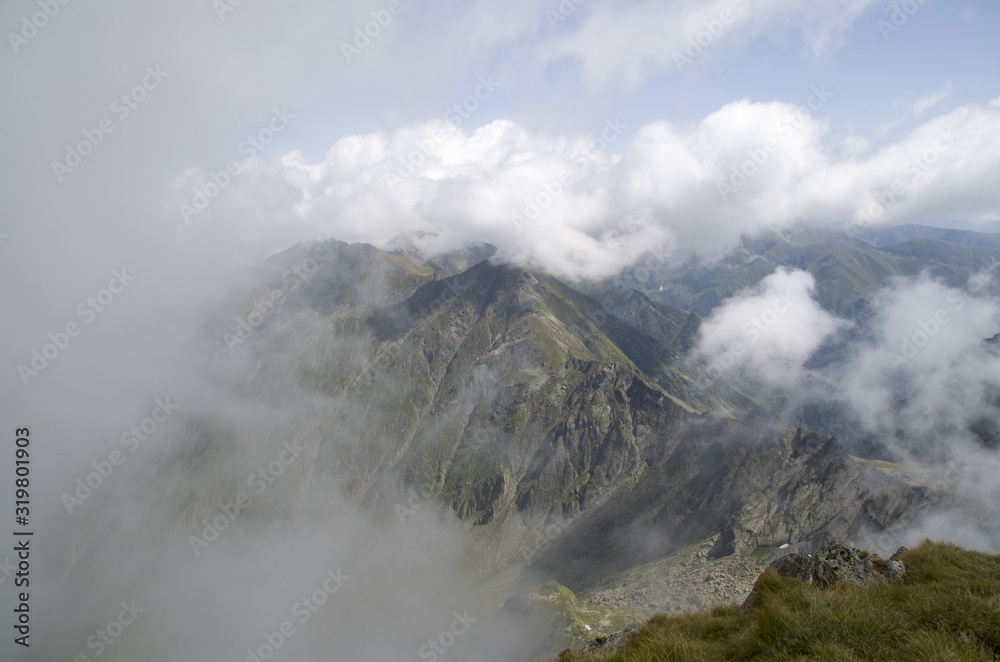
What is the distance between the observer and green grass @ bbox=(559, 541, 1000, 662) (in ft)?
34.3

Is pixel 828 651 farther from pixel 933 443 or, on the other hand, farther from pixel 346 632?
pixel 933 443

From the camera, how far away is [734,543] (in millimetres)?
109125

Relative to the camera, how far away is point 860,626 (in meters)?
11.0


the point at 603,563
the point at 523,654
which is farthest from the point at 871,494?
the point at 523,654

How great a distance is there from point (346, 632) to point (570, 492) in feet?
351

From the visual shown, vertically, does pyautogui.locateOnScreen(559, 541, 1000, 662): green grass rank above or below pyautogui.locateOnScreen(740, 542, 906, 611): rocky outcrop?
above

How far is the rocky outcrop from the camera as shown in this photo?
50.8 feet

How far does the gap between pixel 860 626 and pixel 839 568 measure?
6479mm

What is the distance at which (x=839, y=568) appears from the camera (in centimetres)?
1623

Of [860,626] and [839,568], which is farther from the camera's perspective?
[839,568]

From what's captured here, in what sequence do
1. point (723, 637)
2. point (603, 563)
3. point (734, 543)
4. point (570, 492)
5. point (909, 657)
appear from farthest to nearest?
point (570, 492) < point (603, 563) < point (734, 543) < point (723, 637) < point (909, 657)

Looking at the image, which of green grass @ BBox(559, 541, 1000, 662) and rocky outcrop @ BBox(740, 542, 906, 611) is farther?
rocky outcrop @ BBox(740, 542, 906, 611)

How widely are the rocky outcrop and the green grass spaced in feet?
2.29

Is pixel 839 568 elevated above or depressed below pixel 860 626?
below
